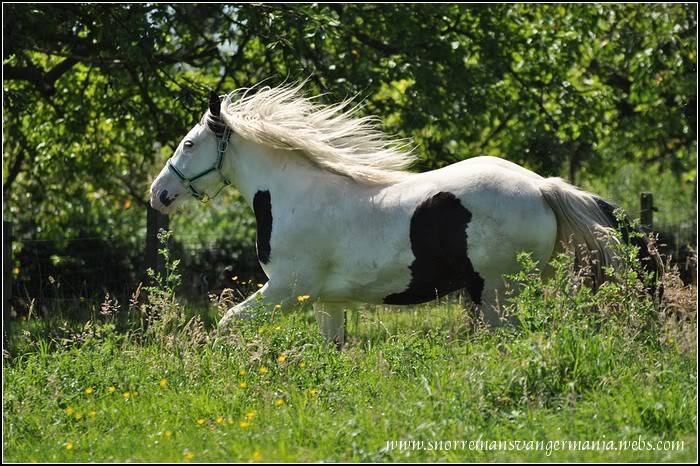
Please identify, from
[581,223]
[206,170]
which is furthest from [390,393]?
[206,170]

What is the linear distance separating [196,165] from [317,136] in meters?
0.97

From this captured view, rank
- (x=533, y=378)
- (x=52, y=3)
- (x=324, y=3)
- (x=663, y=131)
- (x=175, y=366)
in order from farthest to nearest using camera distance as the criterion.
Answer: (x=663, y=131)
(x=324, y=3)
(x=52, y=3)
(x=175, y=366)
(x=533, y=378)

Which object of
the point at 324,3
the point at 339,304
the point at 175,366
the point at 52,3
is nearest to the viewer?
the point at 175,366

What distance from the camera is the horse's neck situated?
734 centimetres

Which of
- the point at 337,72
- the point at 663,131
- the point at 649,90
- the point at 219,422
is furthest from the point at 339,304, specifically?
the point at 663,131

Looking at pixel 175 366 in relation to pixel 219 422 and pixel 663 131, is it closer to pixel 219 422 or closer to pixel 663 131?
pixel 219 422

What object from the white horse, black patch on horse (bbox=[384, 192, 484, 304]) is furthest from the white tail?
black patch on horse (bbox=[384, 192, 484, 304])

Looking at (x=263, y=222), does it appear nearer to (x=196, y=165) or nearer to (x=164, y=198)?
(x=196, y=165)

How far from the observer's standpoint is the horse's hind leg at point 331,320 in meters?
7.41

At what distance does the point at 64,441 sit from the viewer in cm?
554

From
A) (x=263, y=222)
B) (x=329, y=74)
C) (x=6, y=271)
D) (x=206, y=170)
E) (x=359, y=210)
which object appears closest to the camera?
(x=359, y=210)

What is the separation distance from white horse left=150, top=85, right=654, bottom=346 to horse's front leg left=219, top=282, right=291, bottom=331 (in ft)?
0.03

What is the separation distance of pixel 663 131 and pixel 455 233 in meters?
9.78

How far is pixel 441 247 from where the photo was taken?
6.82m
